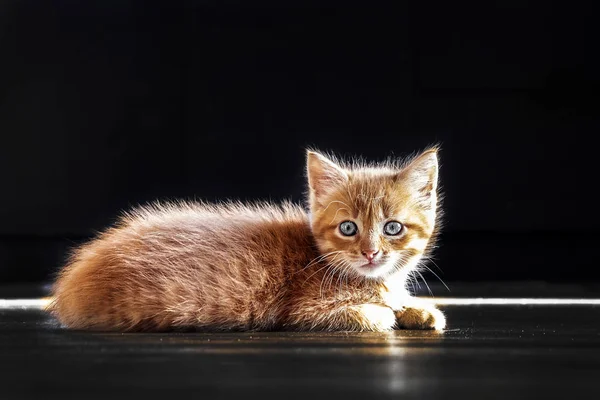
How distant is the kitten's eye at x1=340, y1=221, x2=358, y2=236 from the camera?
2.02 metres

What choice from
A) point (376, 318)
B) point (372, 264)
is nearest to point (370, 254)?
point (372, 264)

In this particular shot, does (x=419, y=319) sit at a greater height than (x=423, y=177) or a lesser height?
lesser

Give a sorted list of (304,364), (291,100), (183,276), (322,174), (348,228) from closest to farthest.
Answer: (304,364) < (183,276) < (348,228) < (322,174) < (291,100)

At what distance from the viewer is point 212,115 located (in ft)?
12.4

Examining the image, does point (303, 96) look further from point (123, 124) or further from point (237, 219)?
point (237, 219)

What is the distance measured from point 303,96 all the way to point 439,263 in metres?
0.94

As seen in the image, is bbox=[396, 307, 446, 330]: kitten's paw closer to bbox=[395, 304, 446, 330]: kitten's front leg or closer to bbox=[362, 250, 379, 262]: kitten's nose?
bbox=[395, 304, 446, 330]: kitten's front leg

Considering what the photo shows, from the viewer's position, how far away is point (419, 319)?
2018 mm

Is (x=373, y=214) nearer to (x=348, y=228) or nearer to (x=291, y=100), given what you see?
(x=348, y=228)

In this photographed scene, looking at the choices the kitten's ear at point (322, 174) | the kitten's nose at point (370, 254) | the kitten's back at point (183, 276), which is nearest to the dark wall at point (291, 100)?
the kitten's ear at point (322, 174)

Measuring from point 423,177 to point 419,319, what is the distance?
0.34 m

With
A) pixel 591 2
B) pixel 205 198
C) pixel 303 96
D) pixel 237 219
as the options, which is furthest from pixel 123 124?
pixel 591 2

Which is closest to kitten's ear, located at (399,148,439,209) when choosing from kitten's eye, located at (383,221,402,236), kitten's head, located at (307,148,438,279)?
kitten's head, located at (307,148,438,279)

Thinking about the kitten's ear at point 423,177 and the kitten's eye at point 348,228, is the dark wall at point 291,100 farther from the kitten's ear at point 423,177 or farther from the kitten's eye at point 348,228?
the kitten's eye at point 348,228
